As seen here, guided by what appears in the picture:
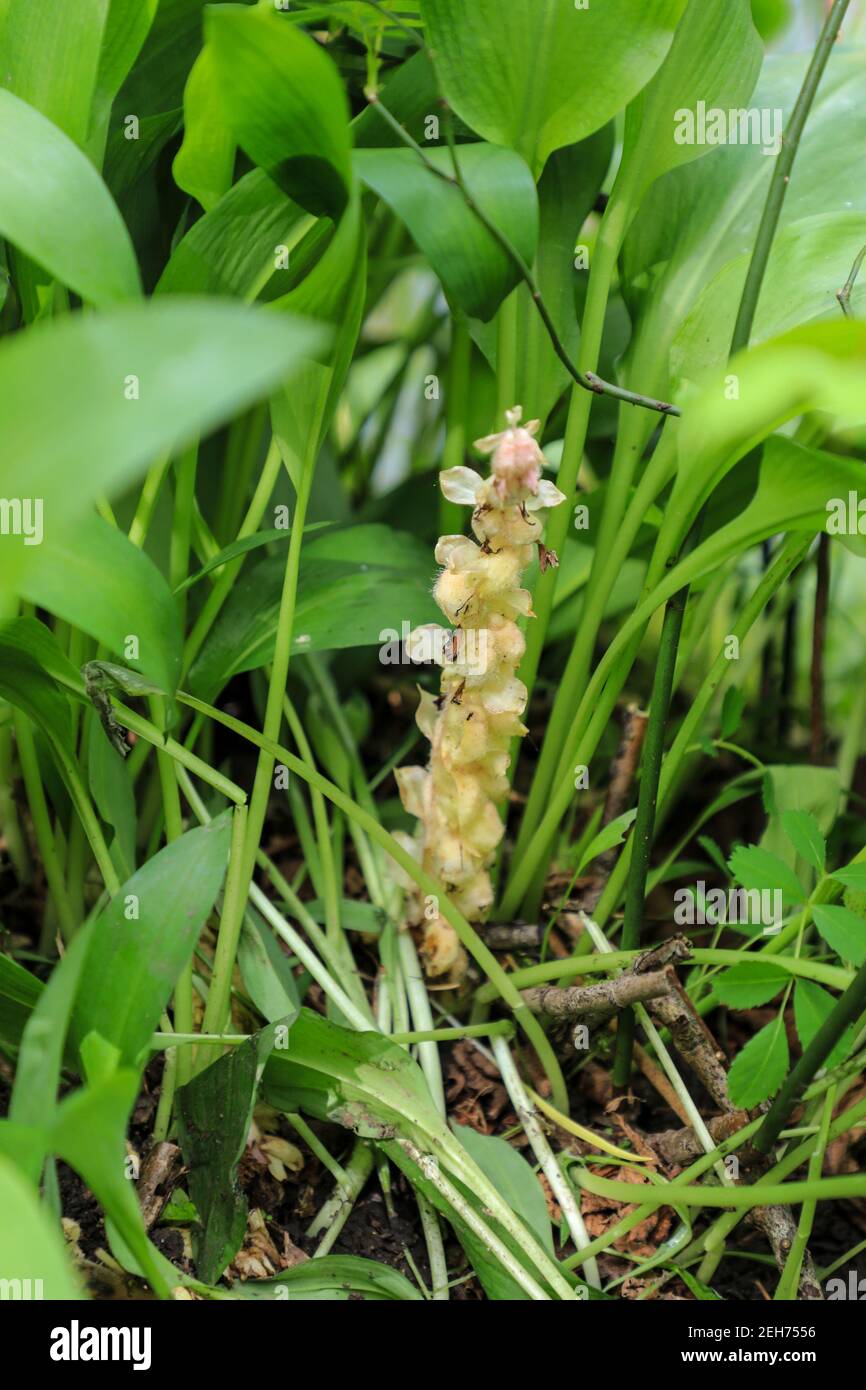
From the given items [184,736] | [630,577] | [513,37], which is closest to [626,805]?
[630,577]

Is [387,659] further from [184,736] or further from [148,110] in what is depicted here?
[148,110]

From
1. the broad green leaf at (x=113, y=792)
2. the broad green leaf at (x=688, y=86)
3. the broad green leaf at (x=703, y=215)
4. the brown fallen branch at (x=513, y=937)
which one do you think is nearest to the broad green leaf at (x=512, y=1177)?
the brown fallen branch at (x=513, y=937)

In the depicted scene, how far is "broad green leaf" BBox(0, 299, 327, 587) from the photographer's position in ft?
0.81

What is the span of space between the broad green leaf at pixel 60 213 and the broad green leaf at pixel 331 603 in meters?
0.24

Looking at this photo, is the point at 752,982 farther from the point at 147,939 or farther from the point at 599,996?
the point at 147,939

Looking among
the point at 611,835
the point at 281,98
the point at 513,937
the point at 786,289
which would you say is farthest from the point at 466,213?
the point at 513,937

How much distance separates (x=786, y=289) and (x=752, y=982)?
0.33 m

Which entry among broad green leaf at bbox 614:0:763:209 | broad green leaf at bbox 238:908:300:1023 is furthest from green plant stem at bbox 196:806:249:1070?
broad green leaf at bbox 614:0:763:209

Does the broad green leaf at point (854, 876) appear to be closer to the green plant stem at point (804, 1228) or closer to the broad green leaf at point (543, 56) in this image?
the green plant stem at point (804, 1228)

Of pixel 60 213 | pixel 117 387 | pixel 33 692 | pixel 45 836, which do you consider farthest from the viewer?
pixel 45 836

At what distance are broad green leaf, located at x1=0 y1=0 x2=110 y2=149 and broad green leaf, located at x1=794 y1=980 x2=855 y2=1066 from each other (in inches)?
19.2

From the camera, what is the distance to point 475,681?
0.56m

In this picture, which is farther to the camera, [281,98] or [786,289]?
[786,289]

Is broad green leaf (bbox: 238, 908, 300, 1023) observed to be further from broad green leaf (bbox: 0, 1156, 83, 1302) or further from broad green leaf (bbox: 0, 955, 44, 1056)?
broad green leaf (bbox: 0, 1156, 83, 1302)
